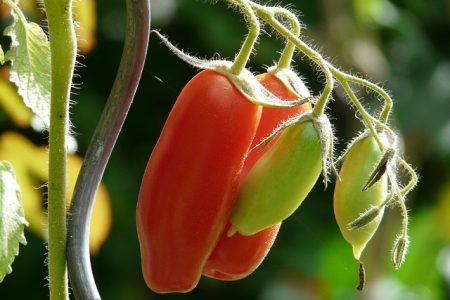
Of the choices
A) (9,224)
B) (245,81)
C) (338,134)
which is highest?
(245,81)

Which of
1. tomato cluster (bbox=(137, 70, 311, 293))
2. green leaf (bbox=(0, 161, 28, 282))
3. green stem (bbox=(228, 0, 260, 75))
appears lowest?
green leaf (bbox=(0, 161, 28, 282))

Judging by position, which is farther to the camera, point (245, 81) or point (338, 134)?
point (338, 134)

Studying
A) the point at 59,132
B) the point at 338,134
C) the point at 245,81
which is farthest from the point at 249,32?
the point at 338,134

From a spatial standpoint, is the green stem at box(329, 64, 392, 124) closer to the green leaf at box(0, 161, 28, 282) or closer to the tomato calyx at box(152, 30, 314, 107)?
the tomato calyx at box(152, 30, 314, 107)

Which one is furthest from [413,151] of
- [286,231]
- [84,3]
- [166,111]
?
[84,3]

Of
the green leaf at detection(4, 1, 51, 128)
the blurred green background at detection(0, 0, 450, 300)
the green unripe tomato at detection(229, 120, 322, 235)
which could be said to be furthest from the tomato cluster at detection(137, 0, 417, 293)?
the blurred green background at detection(0, 0, 450, 300)

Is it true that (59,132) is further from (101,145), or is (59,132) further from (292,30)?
(292,30)

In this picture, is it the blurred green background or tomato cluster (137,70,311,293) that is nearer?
tomato cluster (137,70,311,293)
